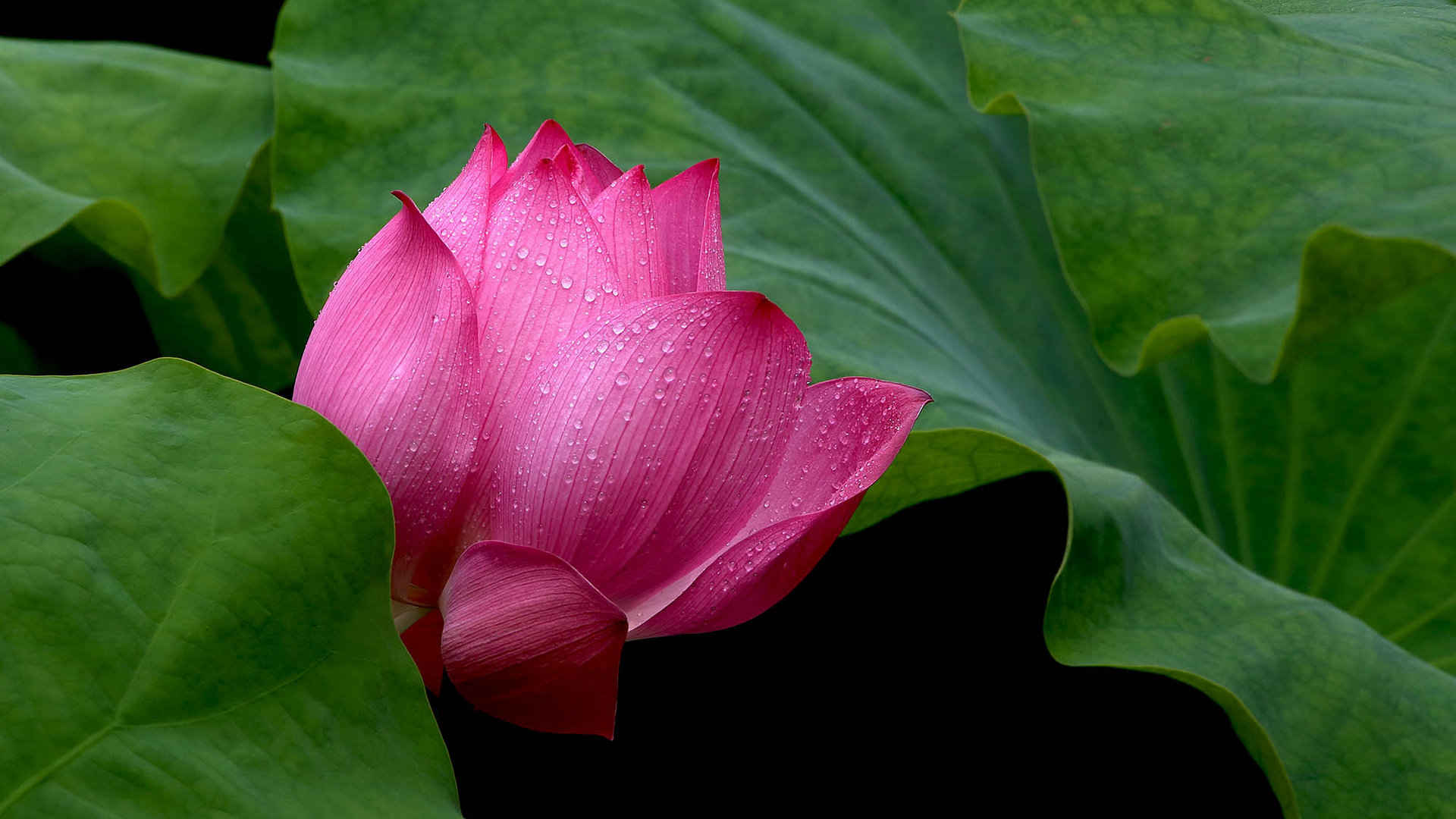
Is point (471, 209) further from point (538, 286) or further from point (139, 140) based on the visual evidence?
point (139, 140)

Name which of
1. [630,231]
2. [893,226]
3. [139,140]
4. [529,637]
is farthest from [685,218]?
[139,140]

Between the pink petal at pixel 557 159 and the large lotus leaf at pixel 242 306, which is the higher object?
the pink petal at pixel 557 159

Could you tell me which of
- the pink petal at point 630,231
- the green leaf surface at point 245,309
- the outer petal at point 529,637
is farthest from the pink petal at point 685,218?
the green leaf surface at point 245,309

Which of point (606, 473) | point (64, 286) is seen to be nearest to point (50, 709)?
point (606, 473)

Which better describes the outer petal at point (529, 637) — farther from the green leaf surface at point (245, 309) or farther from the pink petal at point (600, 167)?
the green leaf surface at point (245, 309)

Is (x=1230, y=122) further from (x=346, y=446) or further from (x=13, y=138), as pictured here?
(x=13, y=138)
